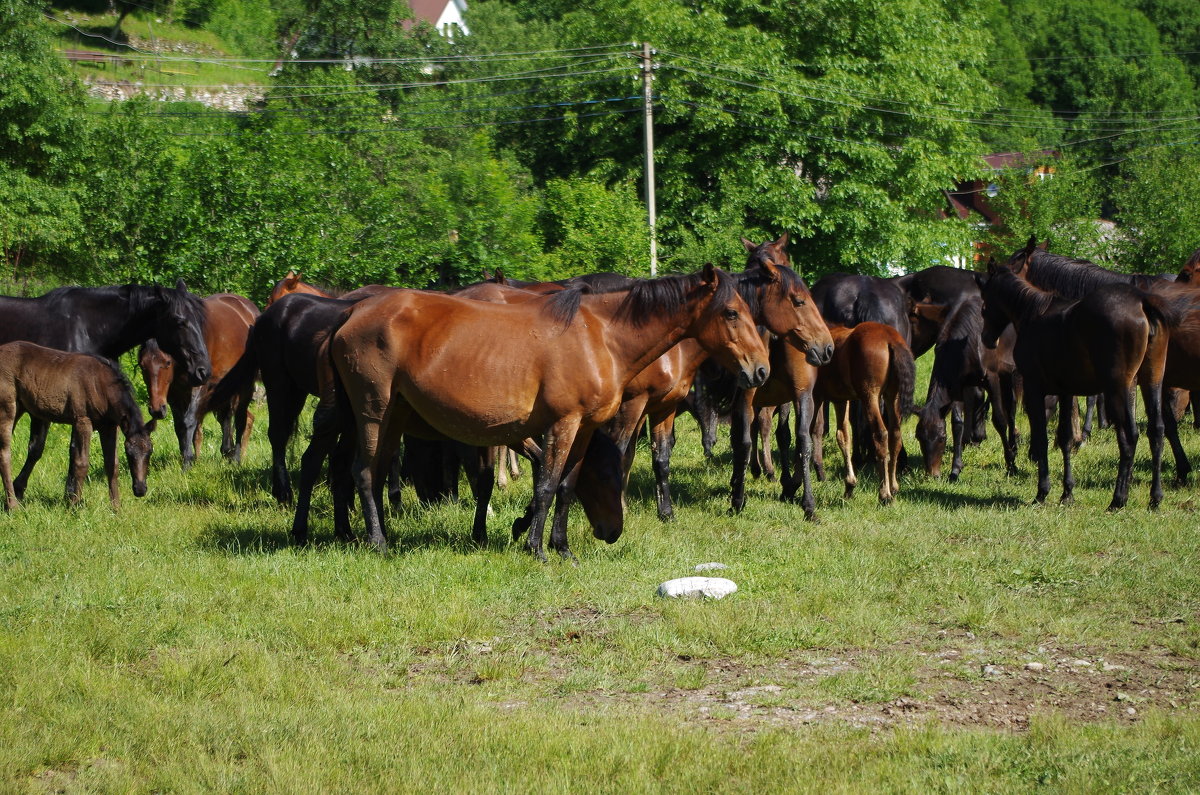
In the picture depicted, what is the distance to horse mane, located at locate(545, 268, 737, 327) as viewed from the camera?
30.9ft

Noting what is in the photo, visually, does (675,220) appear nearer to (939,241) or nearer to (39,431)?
(939,241)

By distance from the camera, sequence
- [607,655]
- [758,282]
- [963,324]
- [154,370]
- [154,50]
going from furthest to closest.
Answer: [154,50], [154,370], [963,324], [758,282], [607,655]

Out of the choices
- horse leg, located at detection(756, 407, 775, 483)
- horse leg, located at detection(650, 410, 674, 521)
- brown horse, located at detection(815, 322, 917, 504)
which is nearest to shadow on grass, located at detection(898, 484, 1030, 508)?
brown horse, located at detection(815, 322, 917, 504)

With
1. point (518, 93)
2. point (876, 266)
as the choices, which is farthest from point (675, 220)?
point (518, 93)

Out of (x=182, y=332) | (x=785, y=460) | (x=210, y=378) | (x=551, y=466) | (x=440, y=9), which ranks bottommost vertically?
(x=785, y=460)

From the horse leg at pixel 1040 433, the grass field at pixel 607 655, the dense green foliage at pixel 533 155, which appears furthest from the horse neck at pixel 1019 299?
the dense green foliage at pixel 533 155

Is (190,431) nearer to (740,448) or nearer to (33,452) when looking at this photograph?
(33,452)

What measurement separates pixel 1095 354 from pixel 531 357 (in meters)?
5.75

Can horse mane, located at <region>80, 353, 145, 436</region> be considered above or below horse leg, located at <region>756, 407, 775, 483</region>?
above

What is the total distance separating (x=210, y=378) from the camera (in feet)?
47.6

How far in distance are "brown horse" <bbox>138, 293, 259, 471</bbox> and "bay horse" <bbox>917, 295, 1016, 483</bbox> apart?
8.24 meters

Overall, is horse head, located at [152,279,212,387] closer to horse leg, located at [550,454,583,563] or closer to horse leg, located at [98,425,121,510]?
horse leg, located at [98,425,121,510]

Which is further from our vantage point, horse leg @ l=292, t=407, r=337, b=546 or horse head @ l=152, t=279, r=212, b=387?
horse head @ l=152, t=279, r=212, b=387

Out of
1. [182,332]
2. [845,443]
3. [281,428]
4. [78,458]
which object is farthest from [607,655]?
[182,332]
